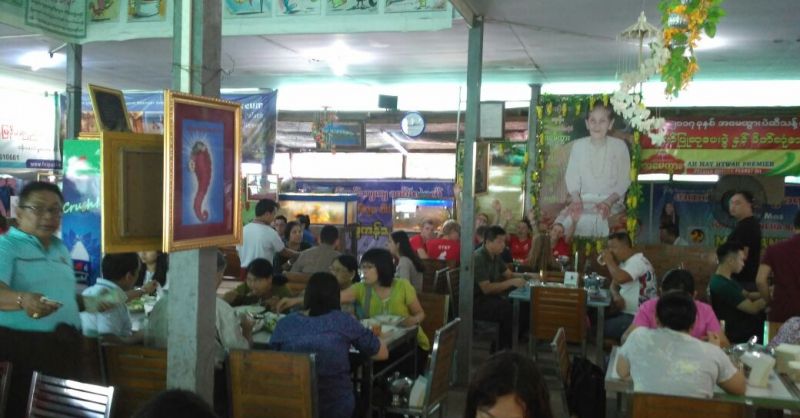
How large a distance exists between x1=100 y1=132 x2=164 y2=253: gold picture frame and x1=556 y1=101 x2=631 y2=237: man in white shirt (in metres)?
8.02

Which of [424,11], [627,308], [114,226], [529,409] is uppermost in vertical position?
[424,11]

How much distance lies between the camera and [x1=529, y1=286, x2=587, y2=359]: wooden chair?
20.8ft

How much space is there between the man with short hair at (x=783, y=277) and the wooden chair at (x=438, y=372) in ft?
9.44

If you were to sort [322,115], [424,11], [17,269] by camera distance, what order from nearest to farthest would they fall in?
[17,269] < [424,11] < [322,115]

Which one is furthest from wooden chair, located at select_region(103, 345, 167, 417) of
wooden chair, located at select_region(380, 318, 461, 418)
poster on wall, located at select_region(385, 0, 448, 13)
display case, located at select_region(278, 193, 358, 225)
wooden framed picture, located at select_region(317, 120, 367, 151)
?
wooden framed picture, located at select_region(317, 120, 367, 151)

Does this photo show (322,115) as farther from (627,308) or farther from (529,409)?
(529,409)

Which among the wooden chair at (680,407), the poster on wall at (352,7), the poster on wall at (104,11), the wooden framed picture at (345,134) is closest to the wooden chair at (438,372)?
the wooden chair at (680,407)

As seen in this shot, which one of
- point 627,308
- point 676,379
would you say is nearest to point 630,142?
point 627,308

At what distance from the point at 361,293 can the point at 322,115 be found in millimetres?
7638

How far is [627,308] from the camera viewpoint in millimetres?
6500

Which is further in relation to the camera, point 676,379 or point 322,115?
point 322,115

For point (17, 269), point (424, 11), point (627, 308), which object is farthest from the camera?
point (627, 308)

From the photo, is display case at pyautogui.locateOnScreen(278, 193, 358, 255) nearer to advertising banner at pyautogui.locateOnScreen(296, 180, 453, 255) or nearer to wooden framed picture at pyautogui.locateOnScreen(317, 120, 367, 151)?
advertising banner at pyautogui.locateOnScreen(296, 180, 453, 255)

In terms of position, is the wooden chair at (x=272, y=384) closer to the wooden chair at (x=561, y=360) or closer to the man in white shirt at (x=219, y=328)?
the man in white shirt at (x=219, y=328)
